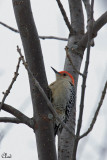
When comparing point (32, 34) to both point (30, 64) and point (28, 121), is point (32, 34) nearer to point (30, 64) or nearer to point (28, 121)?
point (30, 64)

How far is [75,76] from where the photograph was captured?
4.84 meters

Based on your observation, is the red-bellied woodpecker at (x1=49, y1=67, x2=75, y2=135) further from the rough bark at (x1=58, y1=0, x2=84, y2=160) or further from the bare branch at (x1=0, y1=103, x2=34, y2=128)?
the bare branch at (x1=0, y1=103, x2=34, y2=128)

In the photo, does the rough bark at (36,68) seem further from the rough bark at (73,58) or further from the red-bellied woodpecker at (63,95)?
the red-bellied woodpecker at (63,95)

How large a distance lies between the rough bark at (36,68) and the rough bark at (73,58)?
84 centimetres

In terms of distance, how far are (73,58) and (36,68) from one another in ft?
4.51

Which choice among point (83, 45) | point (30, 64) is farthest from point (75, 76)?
point (30, 64)

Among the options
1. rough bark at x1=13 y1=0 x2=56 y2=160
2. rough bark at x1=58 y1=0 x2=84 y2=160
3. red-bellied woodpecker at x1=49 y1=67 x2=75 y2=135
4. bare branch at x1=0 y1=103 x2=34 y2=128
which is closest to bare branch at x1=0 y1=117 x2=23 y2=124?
bare branch at x1=0 y1=103 x2=34 y2=128

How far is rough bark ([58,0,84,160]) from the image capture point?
4.22m

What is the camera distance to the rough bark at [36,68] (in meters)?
3.43

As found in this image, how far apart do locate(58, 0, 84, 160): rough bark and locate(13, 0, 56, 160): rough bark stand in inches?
33.2

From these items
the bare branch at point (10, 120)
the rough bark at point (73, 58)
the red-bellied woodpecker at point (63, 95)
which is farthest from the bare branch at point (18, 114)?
the red-bellied woodpecker at point (63, 95)

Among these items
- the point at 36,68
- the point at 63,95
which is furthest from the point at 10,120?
the point at 63,95

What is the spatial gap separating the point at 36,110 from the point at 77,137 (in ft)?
3.51

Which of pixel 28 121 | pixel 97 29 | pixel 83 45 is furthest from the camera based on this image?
pixel 83 45
